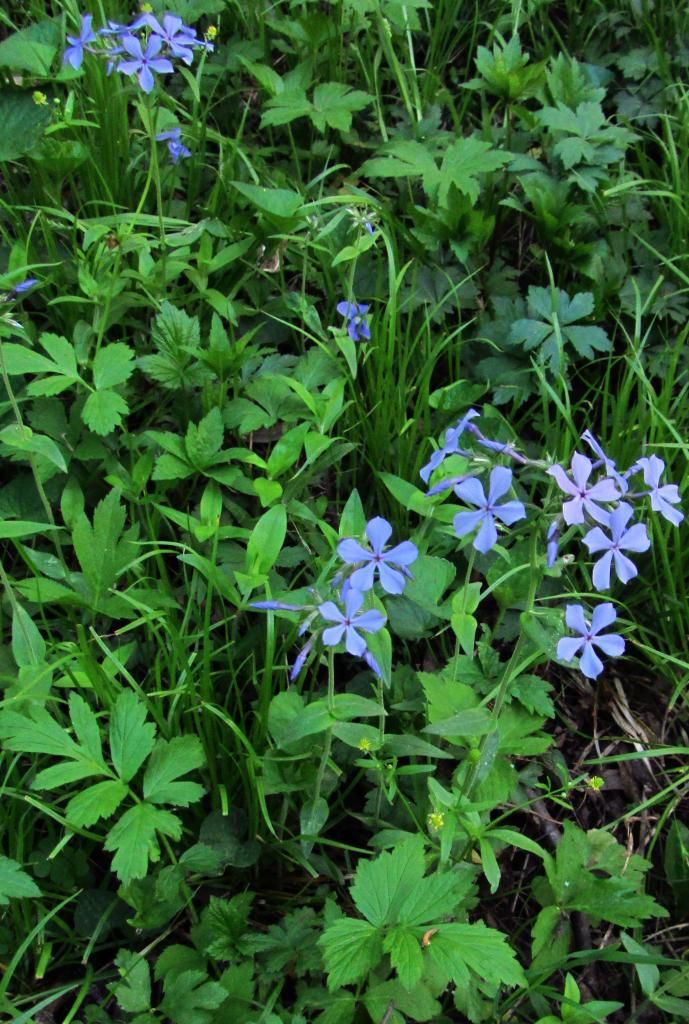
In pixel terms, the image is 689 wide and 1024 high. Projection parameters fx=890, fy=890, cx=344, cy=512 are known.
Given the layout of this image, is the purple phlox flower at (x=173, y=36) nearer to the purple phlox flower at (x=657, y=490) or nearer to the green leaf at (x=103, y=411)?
the green leaf at (x=103, y=411)

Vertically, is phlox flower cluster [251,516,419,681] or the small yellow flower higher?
phlox flower cluster [251,516,419,681]

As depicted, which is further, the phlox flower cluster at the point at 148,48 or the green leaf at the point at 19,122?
the green leaf at the point at 19,122

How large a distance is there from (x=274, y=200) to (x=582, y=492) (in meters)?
1.52

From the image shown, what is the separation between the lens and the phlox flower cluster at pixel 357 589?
4.67 feet

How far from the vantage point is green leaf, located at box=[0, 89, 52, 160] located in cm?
259

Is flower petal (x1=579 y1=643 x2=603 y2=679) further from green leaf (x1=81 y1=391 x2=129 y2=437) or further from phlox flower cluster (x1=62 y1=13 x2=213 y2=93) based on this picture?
phlox flower cluster (x1=62 y1=13 x2=213 y2=93)

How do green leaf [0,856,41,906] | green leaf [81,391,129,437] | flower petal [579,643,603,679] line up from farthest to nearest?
1. green leaf [81,391,129,437]
2. green leaf [0,856,41,906]
3. flower petal [579,643,603,679]

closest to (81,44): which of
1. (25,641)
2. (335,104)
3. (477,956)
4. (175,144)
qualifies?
(175,144)

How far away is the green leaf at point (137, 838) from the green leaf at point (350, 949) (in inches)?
13.1

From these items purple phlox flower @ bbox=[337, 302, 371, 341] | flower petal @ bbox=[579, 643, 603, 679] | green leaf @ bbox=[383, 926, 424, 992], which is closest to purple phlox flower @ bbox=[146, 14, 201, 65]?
purple phlox flower @ bbox=[337, 302, 371, 341]

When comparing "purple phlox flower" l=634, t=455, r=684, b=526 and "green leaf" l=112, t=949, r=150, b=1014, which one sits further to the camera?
"green leaf" l=112, t=949, r=150, b=1014

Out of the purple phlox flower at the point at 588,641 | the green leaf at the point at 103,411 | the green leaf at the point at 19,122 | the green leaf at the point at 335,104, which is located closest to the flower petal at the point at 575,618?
the purple phlox flower at the point at 588,641

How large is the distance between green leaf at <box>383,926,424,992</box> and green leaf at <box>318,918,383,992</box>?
4cm

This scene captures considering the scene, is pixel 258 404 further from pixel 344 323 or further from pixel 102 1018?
pixel 102 1018
